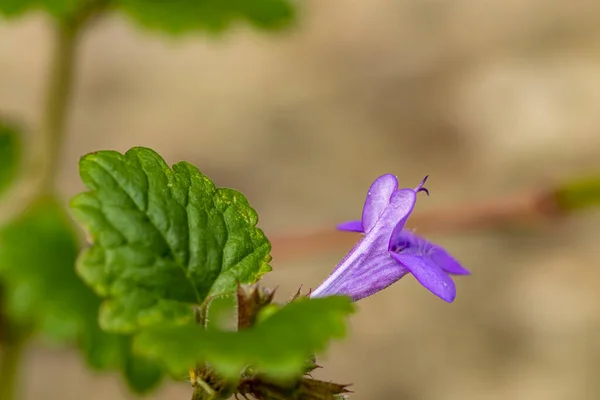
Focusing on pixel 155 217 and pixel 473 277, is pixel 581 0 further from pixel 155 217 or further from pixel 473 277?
pixel 155 217

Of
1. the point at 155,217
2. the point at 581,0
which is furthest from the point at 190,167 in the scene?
the point at 581,0

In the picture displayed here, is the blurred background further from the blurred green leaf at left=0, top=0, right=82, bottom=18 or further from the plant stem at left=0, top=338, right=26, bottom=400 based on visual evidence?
the blurred green leaf at left=0, top=0, right=82, bottom=18

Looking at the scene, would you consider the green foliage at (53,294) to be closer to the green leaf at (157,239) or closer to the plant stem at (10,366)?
the plant stem at (10,366)

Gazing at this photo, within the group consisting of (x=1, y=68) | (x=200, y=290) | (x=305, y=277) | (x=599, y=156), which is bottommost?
(x=200, y=290)

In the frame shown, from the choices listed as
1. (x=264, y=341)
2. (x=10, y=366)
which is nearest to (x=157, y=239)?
(x=264, y=341)

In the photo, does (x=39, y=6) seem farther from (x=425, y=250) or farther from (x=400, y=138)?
(x=400, y=138)
